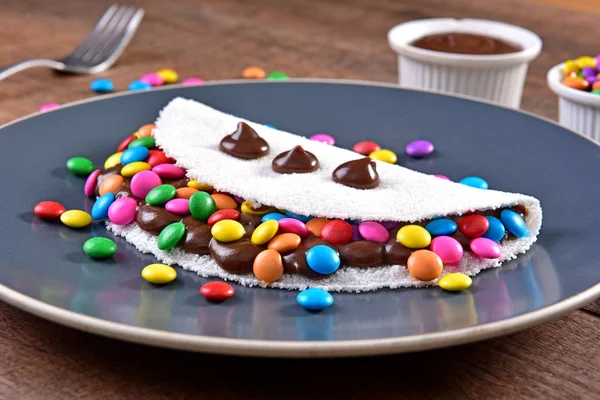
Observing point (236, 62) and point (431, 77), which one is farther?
point (236, 62)

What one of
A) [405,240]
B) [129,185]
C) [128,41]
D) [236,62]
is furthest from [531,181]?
[128,41]

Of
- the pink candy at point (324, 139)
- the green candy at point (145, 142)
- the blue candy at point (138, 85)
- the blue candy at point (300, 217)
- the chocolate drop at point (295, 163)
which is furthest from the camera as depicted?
the blue candy at point (138, 85)

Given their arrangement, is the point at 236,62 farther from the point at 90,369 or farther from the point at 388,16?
the point at 90,369

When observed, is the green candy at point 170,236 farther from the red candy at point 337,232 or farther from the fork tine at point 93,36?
the fork tine at point 93,36

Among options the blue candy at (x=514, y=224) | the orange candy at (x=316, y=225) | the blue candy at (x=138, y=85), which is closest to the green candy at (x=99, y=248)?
the orange candy at (x=316, y=225)

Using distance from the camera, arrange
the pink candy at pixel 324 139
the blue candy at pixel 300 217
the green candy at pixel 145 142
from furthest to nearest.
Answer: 1. the pink candy at pixel 324 139
2. the green candy at pixel 145 142
3. the blue candy at pixel 300 217

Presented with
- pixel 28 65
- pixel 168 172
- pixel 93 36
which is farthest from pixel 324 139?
pixel 93 36

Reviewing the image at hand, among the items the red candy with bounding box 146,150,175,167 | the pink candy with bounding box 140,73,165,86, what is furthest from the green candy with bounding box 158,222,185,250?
the pink candy with bounding box 140,73,165,86
